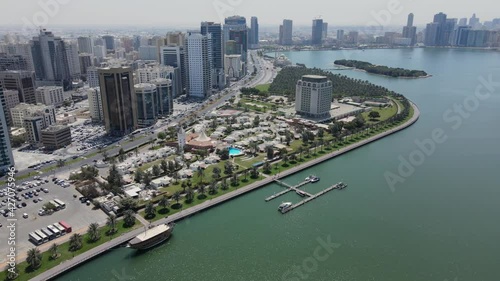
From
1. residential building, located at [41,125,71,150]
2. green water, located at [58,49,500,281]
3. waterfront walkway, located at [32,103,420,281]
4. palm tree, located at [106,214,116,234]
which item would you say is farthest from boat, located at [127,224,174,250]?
residential building, located at [41,125,71,150]

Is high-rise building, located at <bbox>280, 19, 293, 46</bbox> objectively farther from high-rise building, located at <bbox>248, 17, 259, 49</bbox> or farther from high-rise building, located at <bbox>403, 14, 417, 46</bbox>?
high-rise building, located at <bbox>403, 14, 417, 46</bbox>

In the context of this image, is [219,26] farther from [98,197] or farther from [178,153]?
[98,197]

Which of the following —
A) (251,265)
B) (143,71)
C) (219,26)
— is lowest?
(251,265)

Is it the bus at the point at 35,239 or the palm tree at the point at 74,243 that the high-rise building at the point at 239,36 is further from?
the palm tree at the point at 74,243

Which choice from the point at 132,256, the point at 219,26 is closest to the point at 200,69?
the point at 219,26

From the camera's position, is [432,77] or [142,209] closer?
[142,209]

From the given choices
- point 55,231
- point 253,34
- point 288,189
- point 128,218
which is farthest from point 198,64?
point 253,34
